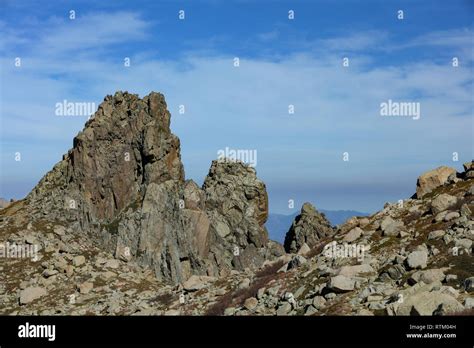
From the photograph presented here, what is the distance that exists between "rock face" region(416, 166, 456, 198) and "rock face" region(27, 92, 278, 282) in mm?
46782

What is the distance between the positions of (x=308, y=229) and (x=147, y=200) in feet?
117

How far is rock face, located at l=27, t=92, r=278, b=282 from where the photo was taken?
271 ft

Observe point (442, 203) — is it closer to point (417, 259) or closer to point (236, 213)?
point (417, 259)

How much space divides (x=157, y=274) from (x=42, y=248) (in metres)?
18.9

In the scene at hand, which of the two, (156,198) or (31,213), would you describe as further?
(156,198)

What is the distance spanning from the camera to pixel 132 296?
5969 cm

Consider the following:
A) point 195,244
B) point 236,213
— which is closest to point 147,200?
point 195,244

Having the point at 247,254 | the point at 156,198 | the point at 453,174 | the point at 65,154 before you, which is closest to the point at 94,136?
the point at 65,154

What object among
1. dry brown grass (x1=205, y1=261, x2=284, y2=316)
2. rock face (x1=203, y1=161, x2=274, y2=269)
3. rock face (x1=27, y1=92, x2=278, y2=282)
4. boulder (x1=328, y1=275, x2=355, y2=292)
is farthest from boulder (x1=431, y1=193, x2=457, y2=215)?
rock face (x1=203, y1=161, x2=274, y2=269)

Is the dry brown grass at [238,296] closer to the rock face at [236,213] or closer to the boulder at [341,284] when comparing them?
the boulder at [341,284]

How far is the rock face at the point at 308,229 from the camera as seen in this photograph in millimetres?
102700

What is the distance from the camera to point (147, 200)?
87.2 metres
